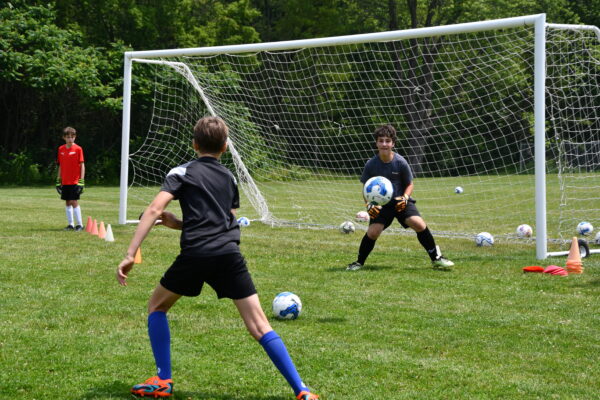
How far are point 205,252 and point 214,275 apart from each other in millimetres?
154

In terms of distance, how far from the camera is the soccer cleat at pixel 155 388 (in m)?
4.36

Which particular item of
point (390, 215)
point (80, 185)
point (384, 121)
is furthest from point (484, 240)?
point (384, 121)

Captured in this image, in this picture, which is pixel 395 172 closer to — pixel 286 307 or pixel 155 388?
pixel 286 307

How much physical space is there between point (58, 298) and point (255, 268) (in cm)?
260

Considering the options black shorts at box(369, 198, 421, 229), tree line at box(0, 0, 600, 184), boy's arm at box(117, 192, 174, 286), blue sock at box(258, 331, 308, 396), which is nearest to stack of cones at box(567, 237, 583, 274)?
black shorts at box(369, 198, 421, 229)

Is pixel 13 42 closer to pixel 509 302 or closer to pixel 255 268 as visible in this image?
pixel 255 268

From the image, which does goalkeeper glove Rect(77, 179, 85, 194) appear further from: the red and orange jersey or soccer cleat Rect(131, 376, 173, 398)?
soccer cleat Rect(131, 376, 173, 398)

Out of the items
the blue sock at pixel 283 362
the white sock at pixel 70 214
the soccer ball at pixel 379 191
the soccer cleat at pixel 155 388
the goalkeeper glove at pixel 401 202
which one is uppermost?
the soccer ball at pixel 379 191

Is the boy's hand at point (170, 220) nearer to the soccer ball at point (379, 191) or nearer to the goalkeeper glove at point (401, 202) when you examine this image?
the soccer ball at point (379, 191)

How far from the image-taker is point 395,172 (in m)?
8.98

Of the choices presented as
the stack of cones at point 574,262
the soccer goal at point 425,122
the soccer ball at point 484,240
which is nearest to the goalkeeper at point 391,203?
the stack of cones at point 574,262

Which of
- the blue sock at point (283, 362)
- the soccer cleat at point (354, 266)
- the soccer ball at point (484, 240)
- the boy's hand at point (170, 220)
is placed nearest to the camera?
Result: the blue sock at point (283, 362)

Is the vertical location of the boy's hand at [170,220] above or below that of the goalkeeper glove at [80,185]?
below

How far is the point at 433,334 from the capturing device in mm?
5906
